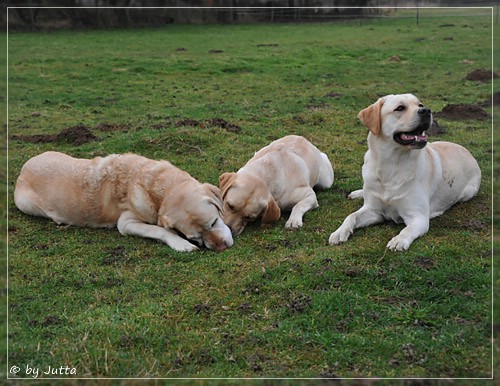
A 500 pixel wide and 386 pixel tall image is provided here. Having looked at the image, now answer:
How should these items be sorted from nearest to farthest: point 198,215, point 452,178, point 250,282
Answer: point 250,282 → point 198,215 → point 452,178

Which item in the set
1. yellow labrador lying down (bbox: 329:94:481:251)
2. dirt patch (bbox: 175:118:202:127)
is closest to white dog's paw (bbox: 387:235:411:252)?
yellow labrador lying down (bbox: 329:94:481:251)

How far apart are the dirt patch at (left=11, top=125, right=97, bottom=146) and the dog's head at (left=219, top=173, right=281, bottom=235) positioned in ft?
17.7

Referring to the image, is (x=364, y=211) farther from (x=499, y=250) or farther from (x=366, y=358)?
(x=499, y=250)

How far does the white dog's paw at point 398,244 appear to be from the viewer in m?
6.56

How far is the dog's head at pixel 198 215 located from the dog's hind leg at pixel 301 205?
105cm

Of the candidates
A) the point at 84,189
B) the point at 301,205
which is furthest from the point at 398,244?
the point at 84,189

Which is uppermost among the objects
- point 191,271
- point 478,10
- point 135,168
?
point 478,10

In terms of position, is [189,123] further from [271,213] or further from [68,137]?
[271,213]

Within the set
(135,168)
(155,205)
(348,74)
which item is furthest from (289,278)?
(348,74)

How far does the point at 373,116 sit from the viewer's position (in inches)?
282

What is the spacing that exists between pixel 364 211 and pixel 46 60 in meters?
15.5

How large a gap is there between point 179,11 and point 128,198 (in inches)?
176

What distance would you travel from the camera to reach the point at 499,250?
10.8 feet

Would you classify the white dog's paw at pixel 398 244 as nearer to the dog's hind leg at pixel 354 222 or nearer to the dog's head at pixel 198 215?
the dog's hind leg at pixel 354 222
